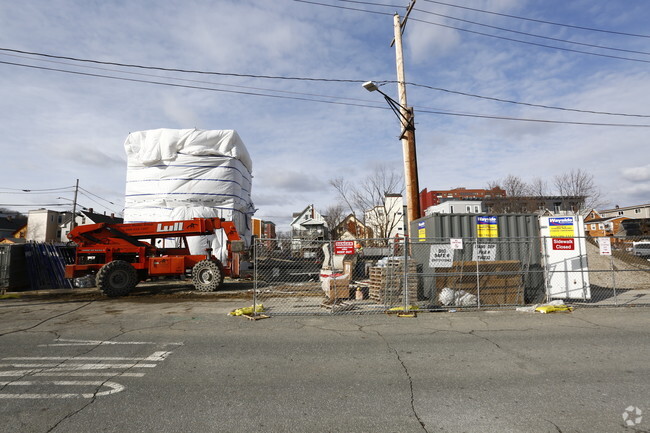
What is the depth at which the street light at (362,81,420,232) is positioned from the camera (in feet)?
36.4

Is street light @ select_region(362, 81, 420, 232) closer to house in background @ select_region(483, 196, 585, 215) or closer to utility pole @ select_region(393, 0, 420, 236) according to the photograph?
utility pole @ select_region(393, 0, 420, 236)

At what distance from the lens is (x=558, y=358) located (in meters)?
5.19

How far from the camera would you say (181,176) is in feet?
61.7

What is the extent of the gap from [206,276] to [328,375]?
369 inches

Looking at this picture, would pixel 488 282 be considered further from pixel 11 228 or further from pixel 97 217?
pixel 11 228

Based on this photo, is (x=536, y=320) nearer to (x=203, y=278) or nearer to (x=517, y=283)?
(x=517, y=283)

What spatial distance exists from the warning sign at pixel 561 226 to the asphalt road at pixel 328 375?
326 centimetres

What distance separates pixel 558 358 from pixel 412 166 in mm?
7095

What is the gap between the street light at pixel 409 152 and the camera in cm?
1109

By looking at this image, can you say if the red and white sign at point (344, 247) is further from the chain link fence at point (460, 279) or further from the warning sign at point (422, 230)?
the warning sign at point (422, 230)

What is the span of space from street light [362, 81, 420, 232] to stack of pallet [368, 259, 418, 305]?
2.34 meters

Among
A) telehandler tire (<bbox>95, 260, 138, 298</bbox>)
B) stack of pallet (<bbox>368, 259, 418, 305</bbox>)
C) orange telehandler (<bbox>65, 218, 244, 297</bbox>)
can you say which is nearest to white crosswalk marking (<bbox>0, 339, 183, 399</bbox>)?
stack of pallet (<bbox>368, 259, 418, 305</bbox>)

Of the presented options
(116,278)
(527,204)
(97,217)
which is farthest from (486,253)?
(527,204)

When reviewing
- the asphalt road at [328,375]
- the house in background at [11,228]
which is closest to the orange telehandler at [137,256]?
the asphalt road at [328,375]
